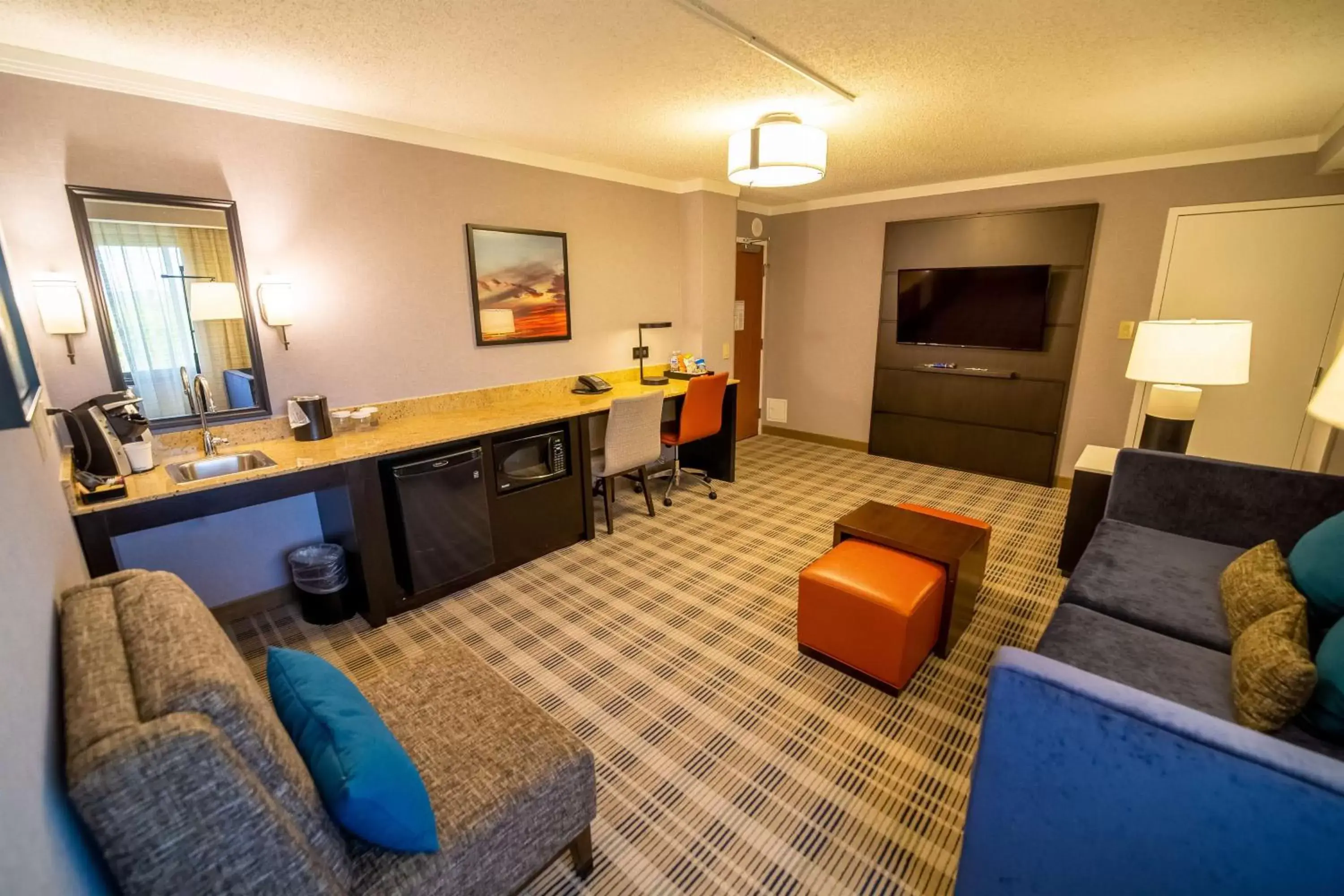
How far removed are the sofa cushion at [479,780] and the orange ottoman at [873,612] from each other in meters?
1.16

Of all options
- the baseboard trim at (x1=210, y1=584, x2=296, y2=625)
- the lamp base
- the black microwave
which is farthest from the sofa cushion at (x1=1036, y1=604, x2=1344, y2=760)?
the baseboard trim at (x1=210, y1=584, x2=296, y2=625)

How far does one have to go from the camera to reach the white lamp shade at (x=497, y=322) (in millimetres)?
A: 3455

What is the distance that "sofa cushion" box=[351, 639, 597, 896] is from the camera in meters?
1.09

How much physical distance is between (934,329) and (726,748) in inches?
158

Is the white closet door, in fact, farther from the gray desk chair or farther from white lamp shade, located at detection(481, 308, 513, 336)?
white lamp shade, located at detection(481, 308, 513, 336)

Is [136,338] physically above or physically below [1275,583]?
above

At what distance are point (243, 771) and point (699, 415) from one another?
3.32m

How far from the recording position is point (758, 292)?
5.68 m

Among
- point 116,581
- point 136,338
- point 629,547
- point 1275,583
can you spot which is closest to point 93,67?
point 136,338

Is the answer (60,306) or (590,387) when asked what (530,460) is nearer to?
(590,387)

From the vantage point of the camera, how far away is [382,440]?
8.70 ft

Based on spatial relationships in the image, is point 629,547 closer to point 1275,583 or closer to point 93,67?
point 1275,583

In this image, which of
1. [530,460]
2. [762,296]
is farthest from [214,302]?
[762,296]

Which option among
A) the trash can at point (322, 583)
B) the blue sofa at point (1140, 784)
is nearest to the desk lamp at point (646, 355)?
the trash can at point (322, 583)
